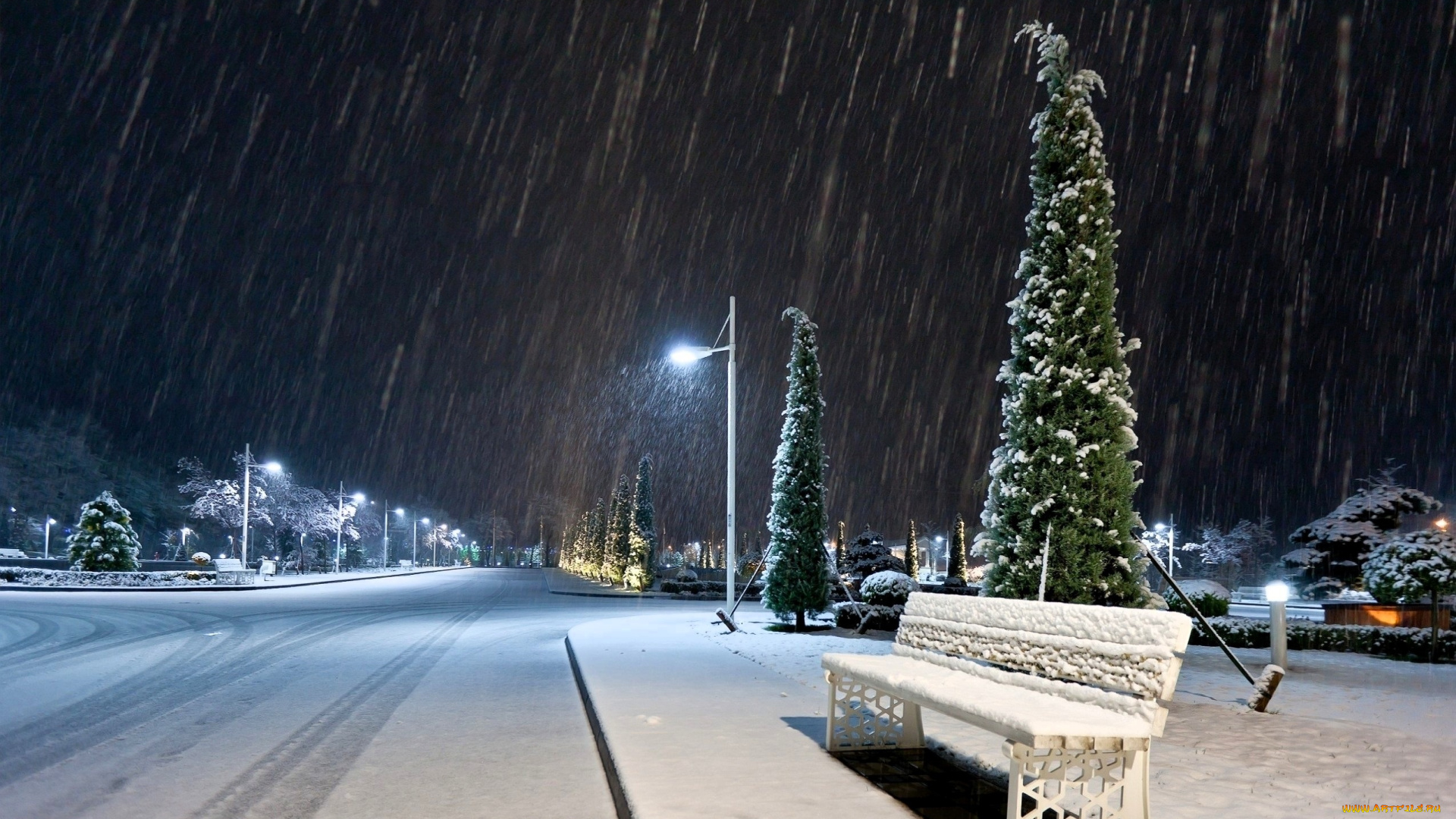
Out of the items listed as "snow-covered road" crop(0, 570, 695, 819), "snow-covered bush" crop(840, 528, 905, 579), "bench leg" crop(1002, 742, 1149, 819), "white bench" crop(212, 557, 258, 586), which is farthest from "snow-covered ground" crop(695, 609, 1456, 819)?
"white bench" crop(212, 557, 258, 586)

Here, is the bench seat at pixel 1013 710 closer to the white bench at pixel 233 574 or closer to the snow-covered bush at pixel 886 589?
the snow-covered bush at pixel 886 589

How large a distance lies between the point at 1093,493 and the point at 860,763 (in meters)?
5.47

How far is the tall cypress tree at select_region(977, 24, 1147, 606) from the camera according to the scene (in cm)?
1091

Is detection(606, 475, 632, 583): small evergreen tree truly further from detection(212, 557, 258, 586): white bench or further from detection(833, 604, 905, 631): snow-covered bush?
detection(833, 604, 905, 631): snow-covered bush

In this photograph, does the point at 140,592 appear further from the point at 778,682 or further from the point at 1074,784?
the point at 1074,784

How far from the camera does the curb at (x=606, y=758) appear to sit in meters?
5.60

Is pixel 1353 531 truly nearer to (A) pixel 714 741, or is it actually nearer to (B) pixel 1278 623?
(B) pixel 1278 623

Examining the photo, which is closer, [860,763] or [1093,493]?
[860,763]

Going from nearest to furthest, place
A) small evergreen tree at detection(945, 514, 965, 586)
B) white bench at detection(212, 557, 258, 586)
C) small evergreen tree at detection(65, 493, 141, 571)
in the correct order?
small evergreen tree at detection(65, 493, 141, 571), white bench at detection(212, 557, 258, 586), small evergreen tree at detection(945, 514, 965, 586)

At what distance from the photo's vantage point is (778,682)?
35.7 feet

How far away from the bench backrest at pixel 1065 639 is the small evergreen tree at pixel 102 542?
143 feet

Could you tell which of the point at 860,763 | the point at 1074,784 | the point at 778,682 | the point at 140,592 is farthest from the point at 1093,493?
the point at 140,592

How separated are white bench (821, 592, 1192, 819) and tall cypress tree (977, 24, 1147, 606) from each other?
3.29 meters

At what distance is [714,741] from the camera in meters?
7.21
